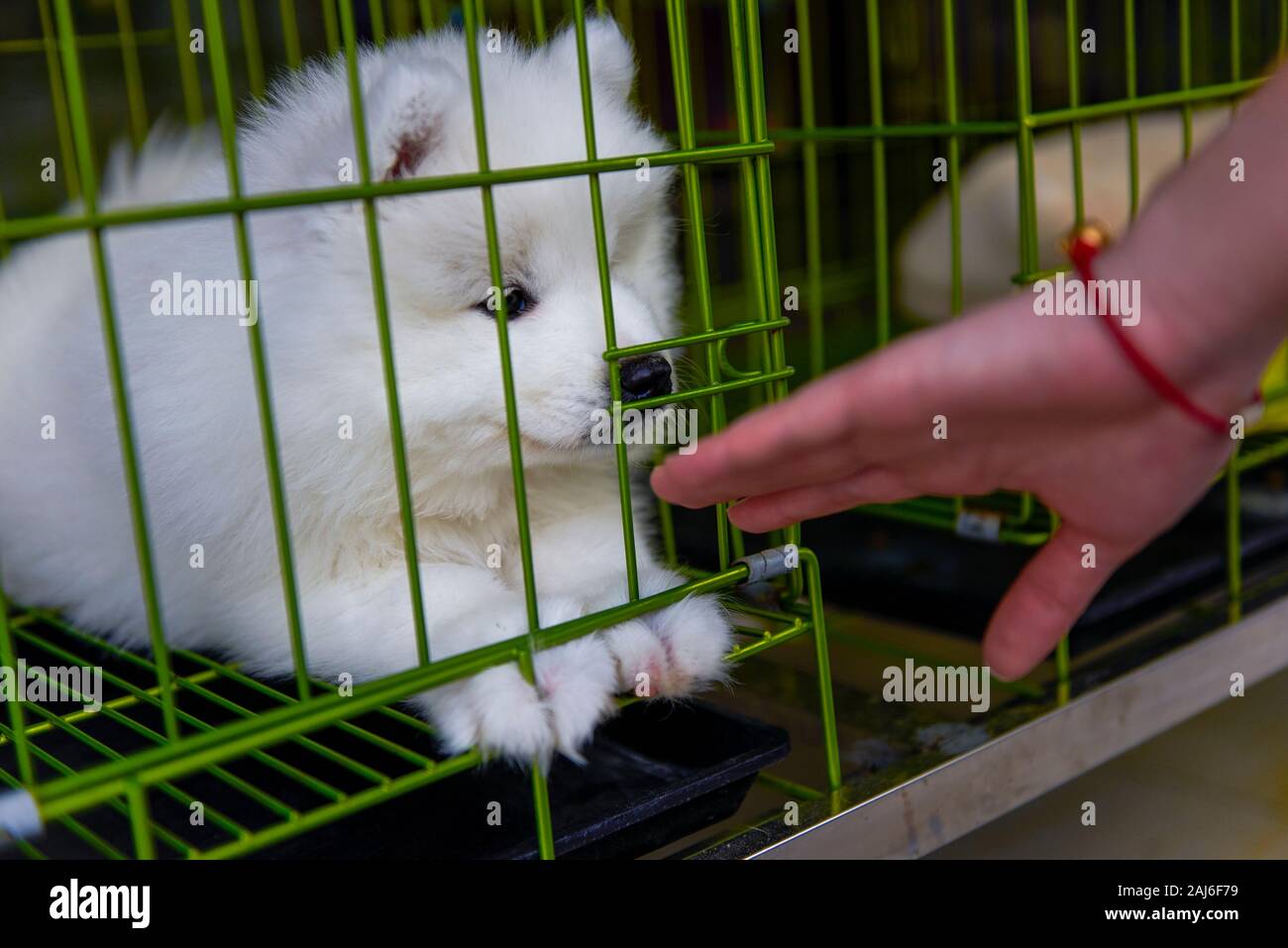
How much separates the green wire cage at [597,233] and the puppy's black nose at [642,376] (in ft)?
0.17

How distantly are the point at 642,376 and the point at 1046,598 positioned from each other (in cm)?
49

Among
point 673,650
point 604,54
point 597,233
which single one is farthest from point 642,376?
point 604,54

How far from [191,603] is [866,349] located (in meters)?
1.76

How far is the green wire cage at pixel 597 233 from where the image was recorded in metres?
1.05

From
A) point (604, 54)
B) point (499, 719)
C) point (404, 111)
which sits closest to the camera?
point (499, 719)

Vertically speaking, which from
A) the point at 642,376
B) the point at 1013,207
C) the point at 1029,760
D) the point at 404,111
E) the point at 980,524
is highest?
the point at 404,111

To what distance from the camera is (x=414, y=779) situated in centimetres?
110

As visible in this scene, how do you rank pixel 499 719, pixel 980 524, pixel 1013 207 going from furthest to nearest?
pixel 1013 207, pixel 980 524, pixel 499 719

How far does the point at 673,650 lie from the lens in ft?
4.34

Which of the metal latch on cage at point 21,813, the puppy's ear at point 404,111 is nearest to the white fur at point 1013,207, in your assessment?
the puppy's ear at point 404,111

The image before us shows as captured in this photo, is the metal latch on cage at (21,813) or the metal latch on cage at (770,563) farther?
the metal latch on cage at (770,563)

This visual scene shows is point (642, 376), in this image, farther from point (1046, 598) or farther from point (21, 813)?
point (21, 813)

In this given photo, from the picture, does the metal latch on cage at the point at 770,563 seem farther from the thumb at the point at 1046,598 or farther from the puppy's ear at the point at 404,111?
the puppy's ear at the point at 404,111
